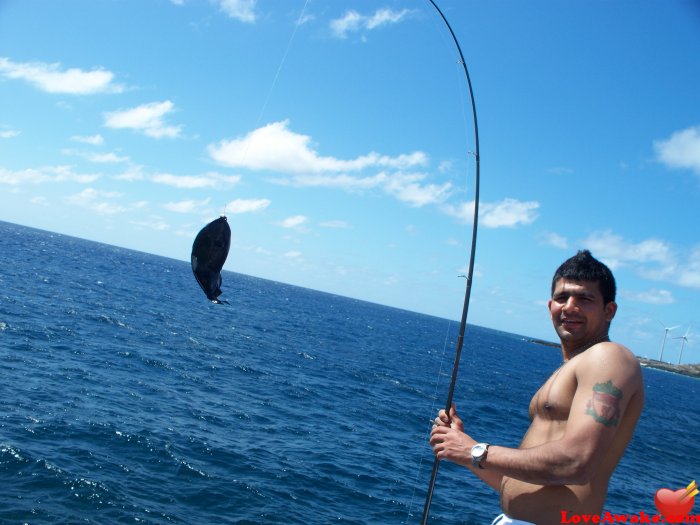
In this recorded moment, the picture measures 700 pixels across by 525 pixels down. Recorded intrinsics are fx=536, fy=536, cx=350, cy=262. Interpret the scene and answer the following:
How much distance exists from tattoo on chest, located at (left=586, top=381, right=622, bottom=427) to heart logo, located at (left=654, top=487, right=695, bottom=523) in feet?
3.51

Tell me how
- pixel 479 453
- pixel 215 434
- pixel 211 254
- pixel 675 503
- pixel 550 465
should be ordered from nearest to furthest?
1. pixel 550 465
2. pixel 479 453
3. pixel 675 503
4. pixel 211 254
5. pixel 215 434

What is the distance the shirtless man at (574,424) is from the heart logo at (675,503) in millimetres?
682

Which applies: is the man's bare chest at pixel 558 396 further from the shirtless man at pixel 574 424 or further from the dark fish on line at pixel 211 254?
the dark fish on line at pixel 211 254

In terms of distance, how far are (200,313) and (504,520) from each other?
4859 cm

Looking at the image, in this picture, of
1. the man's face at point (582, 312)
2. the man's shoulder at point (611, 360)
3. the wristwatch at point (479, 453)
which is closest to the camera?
the man's shoulder at point (611, 360)

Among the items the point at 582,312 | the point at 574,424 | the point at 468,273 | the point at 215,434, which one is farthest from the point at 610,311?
the point at 215,434

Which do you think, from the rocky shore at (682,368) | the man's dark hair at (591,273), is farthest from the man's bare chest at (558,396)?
the rocky shore at (682,368)

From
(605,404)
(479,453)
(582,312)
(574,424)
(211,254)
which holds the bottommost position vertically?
(479,453)

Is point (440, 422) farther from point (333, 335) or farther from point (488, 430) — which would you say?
point (333, 335)

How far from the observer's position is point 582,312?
3.08 meters

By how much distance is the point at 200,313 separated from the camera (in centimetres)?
4947

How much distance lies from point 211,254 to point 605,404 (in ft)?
11.6

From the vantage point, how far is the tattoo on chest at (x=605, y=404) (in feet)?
8.21

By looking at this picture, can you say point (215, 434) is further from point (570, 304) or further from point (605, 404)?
point (605, 404)
